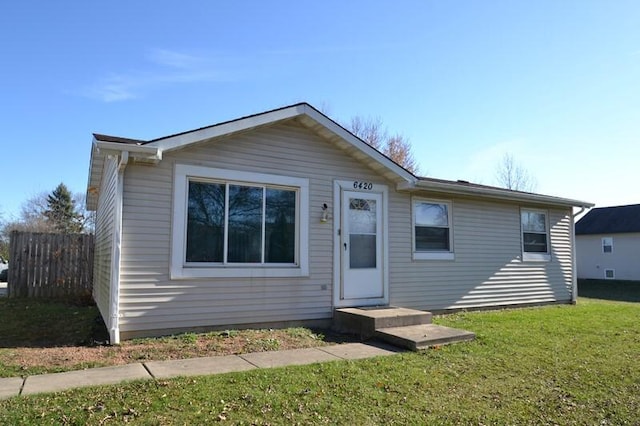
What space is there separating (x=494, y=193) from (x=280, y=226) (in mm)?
5517

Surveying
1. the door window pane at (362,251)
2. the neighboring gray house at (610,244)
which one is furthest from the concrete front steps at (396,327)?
the neighboring gray house at (610,244)

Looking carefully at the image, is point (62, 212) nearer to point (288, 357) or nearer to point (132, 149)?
point (132, 149)

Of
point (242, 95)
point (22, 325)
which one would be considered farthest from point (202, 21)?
point (22, 325)

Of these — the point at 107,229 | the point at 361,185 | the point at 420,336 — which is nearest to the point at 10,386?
the point at 107,229

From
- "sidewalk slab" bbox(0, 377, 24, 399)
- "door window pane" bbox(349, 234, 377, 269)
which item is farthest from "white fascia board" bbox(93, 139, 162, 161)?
"door window pane" bbox(349, 234, 377, 269)

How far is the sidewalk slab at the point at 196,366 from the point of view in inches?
193

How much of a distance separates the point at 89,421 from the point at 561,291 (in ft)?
39.8

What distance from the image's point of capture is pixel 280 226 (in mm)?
7773

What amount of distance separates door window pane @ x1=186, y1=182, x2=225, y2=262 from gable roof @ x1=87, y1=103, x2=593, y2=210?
80 cm

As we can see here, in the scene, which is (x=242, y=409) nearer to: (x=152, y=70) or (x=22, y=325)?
(x=22, y=325)

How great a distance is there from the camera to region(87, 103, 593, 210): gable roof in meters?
6.43

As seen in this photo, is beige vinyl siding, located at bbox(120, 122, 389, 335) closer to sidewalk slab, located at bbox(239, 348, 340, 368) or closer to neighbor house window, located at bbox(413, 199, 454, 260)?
sidewalk slab, located at bbox(239, 348, 340, 368)

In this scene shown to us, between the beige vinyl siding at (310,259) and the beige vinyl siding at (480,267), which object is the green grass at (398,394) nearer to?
the beige vinyl siding at (310,259)

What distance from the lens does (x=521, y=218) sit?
37.4ft
